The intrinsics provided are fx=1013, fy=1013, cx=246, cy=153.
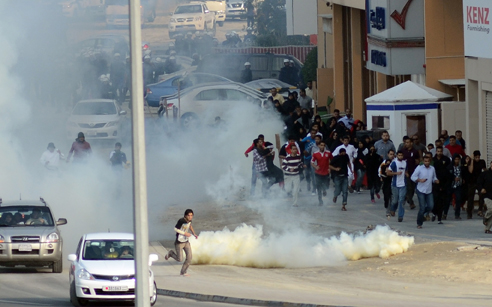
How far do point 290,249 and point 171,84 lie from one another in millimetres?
21195

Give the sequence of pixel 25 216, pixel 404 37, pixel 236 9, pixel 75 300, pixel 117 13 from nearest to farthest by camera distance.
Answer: pixel 75 300, pixel 25 216, pixel 117 13, pixel 404 37, pixel 236 9

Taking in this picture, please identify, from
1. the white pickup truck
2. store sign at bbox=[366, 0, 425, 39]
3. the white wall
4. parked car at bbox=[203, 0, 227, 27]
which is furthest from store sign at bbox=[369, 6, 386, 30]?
the white wall

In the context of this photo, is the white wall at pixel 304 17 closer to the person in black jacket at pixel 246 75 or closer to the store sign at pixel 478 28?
the person in black jacket at pixel 246 75

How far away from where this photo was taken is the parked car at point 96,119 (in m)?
32.6

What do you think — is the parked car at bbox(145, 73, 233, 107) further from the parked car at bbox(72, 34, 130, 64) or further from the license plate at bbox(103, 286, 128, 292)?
the license plate at bbox(103, 286, 128, 292)

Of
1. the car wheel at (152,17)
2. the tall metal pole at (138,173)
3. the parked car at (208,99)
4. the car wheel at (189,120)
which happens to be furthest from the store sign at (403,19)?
the tall metal pole at (138,173)

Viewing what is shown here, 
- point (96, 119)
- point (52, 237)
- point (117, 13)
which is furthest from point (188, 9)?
point (52, 237)

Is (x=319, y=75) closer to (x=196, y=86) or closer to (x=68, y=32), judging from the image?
(x=196, y=86)

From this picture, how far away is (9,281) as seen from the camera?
57.4 feet

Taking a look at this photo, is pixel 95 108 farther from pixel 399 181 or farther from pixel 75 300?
pixel 75 300

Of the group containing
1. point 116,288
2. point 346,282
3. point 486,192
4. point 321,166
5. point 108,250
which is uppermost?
point 321,166

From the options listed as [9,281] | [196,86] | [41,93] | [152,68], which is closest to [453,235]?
[9,281]

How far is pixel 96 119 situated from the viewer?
33.2 metres

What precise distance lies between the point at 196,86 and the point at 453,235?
18.1 m
